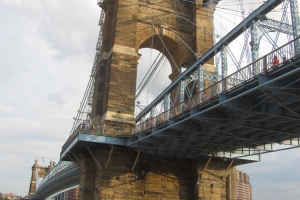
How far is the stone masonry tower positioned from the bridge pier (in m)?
2.38

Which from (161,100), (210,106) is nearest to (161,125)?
(210,106)

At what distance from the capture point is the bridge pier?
25.4 meters

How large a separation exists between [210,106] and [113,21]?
16585mm

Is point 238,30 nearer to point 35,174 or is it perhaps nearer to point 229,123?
point 229,123

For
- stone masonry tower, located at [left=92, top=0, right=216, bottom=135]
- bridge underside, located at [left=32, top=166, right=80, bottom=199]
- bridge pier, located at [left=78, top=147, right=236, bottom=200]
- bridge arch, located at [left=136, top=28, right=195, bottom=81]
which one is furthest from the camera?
bridge underside, located at [left=32, top=166, right=80, bottom=199]

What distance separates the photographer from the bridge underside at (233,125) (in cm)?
1506

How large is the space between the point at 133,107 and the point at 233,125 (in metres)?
10.3

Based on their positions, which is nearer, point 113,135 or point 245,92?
point 245,92

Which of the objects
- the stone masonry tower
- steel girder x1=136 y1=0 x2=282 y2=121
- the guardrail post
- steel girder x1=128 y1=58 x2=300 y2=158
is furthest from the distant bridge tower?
the guardrail post

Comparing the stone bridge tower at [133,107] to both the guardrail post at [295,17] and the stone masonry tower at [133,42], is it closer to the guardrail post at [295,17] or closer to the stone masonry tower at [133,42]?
the stone masonry tower at [133,42]

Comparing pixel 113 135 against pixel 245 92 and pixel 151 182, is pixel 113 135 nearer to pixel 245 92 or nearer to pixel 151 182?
pixel 151 182

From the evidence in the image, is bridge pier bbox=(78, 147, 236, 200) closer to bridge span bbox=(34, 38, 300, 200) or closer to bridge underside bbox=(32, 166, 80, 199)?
bridge span bbox=(34, 38, 300, 200)

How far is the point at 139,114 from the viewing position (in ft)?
137

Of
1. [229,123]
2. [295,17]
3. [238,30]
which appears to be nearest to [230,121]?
[229,123]
